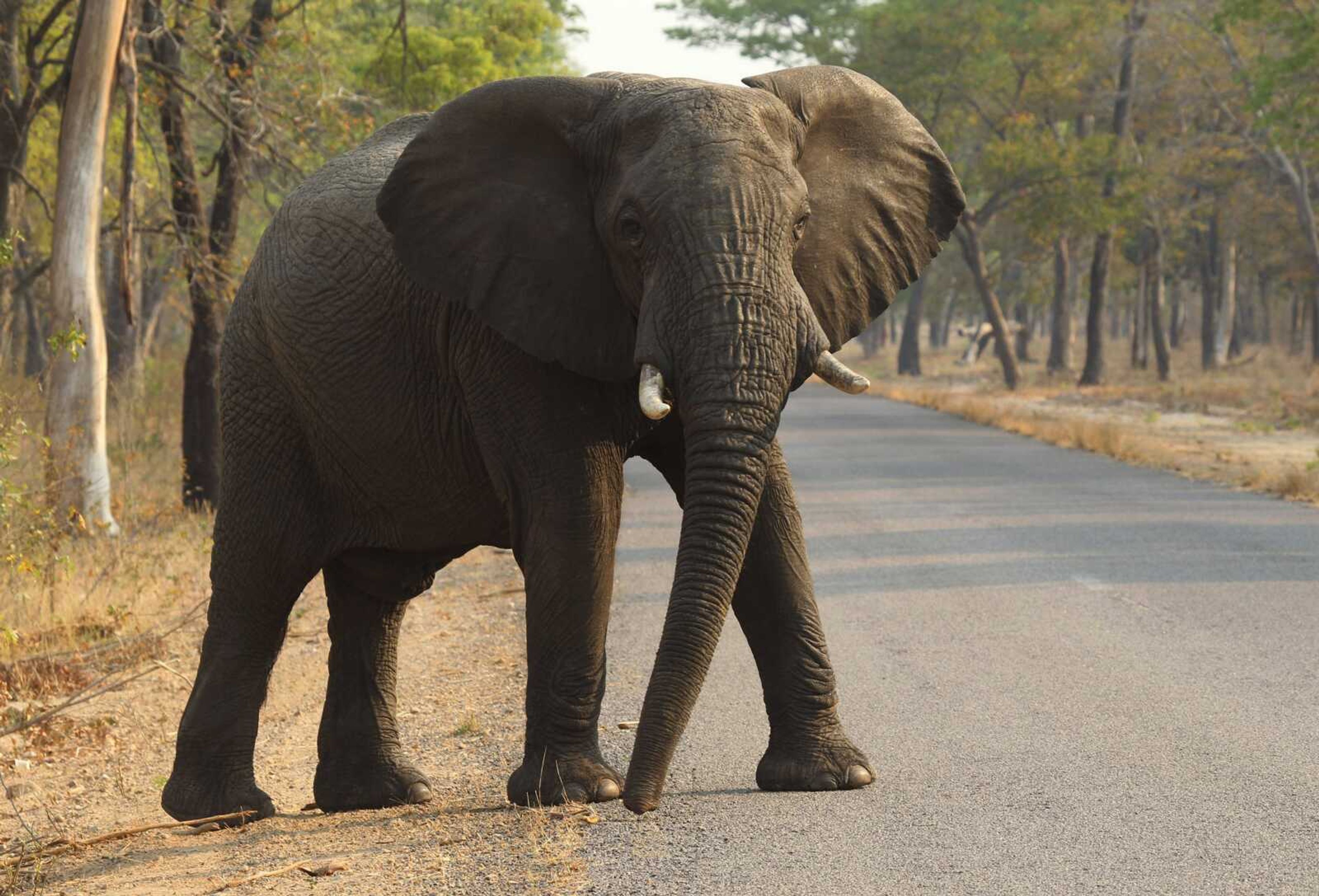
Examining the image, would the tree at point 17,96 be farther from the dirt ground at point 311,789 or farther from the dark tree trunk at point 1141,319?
the dark tree trunk at point 1141,319

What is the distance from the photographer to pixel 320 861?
5434 mm

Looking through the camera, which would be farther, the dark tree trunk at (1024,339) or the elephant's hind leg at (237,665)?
the dark tree trunk at (1024,339)

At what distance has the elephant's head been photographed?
469cm

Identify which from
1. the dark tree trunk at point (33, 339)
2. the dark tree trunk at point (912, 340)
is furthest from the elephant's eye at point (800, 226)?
the dark tree trunk at point (912, 340)

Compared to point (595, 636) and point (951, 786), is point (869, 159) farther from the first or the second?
point (951, 786)

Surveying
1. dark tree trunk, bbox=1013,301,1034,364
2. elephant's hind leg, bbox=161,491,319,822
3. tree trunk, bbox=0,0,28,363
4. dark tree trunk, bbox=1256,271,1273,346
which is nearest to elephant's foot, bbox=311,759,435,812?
elephant's hind leg, bbox=161,491,319,822

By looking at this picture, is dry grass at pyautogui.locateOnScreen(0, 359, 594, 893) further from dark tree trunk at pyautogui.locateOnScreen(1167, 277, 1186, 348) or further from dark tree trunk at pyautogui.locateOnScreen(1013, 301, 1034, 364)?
dark tree trunk at pyautogui.locateOnScreen(1167, 277, 1186, 348)

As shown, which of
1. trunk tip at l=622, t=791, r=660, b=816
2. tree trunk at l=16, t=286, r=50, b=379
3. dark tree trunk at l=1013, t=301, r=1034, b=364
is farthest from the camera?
dark tree trunk at l=1013, t=301, r=1034, b=364

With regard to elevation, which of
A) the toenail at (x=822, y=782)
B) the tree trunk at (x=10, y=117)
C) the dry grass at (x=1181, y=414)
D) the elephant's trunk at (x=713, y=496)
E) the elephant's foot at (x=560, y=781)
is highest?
the tree trunk at (x=10, y=117)

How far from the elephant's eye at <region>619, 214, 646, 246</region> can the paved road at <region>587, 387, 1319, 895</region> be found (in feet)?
6.09

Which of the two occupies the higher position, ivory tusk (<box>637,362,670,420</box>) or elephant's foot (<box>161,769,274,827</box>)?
ivory tusk (<box>637,362,670,420</box>)

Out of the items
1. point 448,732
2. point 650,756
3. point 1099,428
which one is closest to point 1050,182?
point 1099,428

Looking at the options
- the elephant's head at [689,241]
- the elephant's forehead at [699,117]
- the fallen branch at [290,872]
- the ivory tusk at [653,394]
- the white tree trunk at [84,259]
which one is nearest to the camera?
the ivory tusk at [653,394]

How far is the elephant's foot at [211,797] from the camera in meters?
6.38
